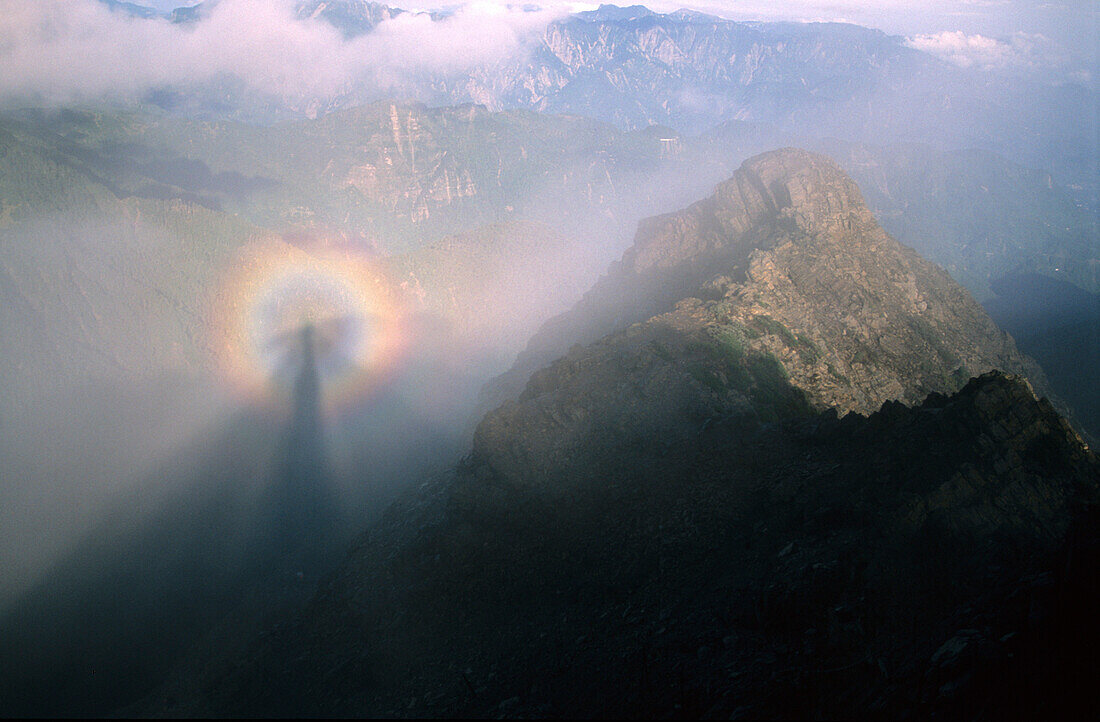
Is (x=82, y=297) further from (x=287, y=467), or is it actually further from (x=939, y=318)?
(x=939, y=318)

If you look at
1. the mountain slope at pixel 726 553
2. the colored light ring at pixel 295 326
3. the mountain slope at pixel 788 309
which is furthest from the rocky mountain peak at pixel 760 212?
the colored light ring at pixel 295 326

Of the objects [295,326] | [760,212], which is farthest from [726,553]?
[295,326]

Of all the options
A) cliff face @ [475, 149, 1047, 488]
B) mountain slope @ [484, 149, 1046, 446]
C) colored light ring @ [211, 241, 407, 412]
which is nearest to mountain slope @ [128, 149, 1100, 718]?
cliff face @ [475, 149, 1047, 488]

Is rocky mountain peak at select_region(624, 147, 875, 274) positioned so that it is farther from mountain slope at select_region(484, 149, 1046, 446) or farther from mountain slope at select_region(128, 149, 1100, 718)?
mountain slope at select_region(128, 149, 1100, 718)

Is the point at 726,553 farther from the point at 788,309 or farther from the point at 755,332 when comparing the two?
the point at 788,309

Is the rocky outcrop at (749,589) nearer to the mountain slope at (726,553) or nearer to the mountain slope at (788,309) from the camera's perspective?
the mountain slope at (726,553)
